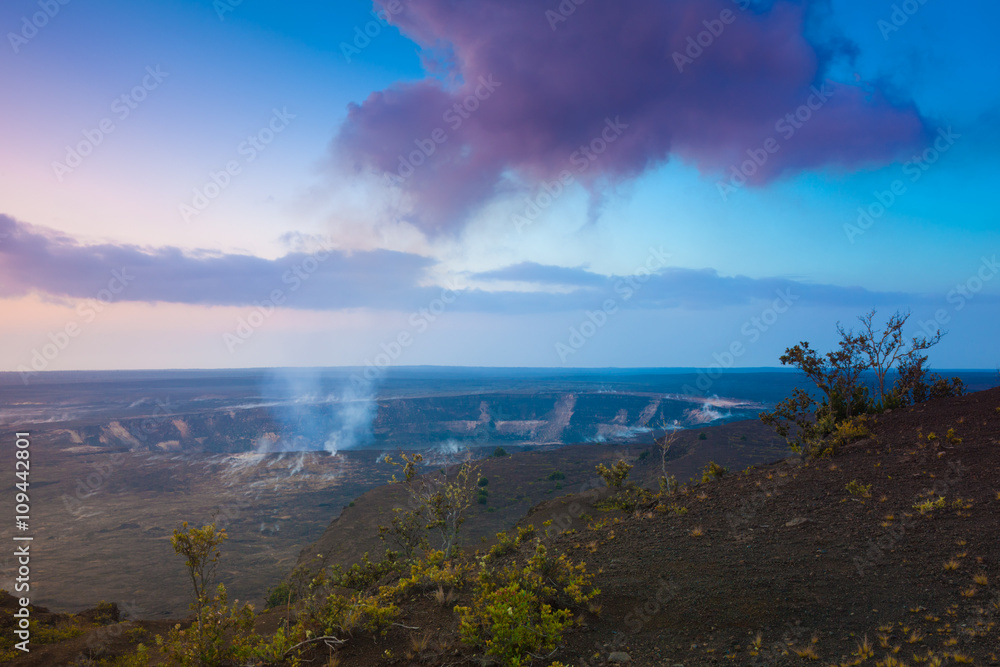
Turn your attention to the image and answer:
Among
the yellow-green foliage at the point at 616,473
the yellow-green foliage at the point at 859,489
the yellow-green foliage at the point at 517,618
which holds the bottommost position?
the yellow-green foliage at the point at 616,473

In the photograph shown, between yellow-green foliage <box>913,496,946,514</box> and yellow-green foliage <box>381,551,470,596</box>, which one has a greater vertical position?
yellow-green foliage <box>913,496,946,514</box>

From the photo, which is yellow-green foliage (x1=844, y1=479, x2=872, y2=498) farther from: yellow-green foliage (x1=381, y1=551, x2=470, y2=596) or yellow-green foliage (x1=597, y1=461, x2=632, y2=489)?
yellow-green foliage (x1=381, y1=551, x2=470, y2=596)

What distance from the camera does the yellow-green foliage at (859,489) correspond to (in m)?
10.4

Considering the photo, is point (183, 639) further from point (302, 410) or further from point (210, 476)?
point (302, 410)

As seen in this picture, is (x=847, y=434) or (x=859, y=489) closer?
(x=859, y=489)

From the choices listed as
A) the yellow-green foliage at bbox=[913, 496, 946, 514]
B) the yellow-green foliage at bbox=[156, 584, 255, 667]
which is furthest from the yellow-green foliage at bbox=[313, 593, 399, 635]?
the yellow-green foliage at bbox=[913, 496, 946, 514]

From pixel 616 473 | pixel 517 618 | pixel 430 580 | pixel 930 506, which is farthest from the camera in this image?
pixel 616 473

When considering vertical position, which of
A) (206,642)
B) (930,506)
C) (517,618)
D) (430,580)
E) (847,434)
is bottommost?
(430,580)

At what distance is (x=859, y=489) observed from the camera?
10625mm

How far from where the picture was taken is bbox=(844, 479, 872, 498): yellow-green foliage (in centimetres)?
1040

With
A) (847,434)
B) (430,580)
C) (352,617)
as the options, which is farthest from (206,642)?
(847,434)

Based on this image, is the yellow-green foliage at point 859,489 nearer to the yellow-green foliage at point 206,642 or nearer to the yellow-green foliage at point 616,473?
the yellow-green foliage at point 616,473

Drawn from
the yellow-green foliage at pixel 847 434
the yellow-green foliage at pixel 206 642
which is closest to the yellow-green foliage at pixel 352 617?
the yellow-green foliage at pixel 206 642

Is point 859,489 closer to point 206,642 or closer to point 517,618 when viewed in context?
point 517,618
